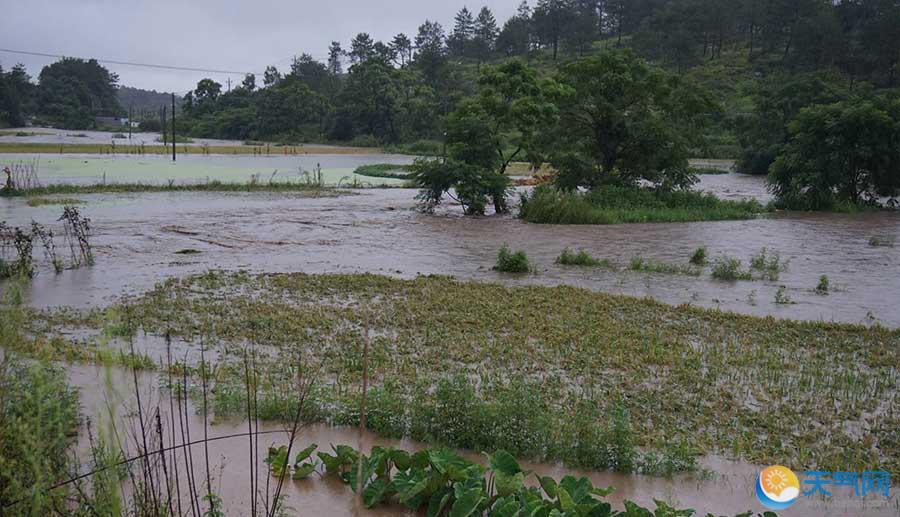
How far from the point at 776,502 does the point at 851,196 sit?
77.9 feet

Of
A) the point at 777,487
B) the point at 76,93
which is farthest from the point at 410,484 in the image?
the point at 76,93

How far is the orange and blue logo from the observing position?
437 centimetres

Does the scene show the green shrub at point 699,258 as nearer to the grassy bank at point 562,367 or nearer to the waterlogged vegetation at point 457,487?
the grassy bank at point 562,367

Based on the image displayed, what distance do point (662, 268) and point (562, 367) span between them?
7.00 metres

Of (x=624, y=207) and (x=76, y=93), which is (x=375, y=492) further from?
(x=76, y=93)

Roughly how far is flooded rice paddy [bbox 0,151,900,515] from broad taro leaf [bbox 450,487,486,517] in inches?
21.0

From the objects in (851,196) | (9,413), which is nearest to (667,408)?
(9,413)

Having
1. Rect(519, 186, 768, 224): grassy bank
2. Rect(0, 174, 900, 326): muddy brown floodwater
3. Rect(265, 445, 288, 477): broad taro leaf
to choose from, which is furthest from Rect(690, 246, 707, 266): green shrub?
Rect(265, 445, 288, 477): broad taro leaf

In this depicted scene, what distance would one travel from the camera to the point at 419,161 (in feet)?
74.7

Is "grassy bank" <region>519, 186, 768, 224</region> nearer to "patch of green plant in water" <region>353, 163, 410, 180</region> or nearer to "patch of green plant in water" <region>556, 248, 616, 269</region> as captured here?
"patch of green plant in water" <region>556, 248, 616, 269</region>

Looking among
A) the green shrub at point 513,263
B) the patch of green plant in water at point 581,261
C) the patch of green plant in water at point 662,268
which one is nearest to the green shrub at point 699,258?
the patch of green plant in water at point 662,268

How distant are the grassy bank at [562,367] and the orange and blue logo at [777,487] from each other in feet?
0.73

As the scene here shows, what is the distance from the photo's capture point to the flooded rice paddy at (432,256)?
15.3 feet

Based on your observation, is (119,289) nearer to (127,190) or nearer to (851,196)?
(127,190)
